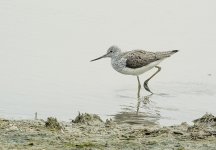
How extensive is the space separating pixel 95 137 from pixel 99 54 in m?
6.49

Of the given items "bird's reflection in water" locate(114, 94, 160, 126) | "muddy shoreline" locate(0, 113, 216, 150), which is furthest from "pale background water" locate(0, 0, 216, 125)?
"muddy shoreline" locate(0, 113, 216, 150)

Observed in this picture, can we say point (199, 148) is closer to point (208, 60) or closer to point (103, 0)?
point (208, 60)

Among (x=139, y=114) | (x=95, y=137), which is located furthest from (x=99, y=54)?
(x=95, y=137)

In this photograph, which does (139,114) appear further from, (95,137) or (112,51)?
(112,51)

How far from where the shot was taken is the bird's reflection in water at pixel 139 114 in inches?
341

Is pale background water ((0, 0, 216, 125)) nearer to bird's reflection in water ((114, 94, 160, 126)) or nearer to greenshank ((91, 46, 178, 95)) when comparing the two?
bird's reflection in water ((114, 94, 160, 126))

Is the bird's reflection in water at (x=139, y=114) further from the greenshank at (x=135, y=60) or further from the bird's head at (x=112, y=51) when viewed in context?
the bird's head at (x=112, y=51)

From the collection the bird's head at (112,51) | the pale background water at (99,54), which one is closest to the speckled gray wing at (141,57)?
the bird's head at (112,51)

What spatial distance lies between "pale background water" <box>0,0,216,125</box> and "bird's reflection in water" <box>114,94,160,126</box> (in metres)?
0.02

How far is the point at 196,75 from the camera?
1216 centimetres

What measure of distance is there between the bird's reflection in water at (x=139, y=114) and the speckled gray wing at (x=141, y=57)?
4.53ft

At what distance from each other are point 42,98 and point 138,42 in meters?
4.58

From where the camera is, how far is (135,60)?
1195cm

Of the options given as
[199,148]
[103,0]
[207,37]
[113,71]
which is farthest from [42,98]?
[103,0]
